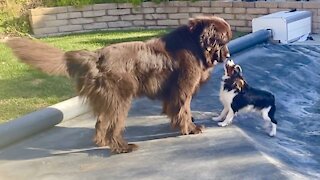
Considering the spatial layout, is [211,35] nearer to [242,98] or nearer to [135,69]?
[242,98]

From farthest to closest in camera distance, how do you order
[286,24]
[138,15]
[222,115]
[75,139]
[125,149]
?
[138,15] → [286,24] → [222,115] → [75,139] → [125,149]

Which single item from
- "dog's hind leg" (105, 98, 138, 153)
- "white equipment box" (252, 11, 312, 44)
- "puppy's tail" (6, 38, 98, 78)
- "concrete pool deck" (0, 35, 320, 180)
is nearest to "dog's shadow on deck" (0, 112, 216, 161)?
"concrete pool deck" (0, 35, 320, 180)

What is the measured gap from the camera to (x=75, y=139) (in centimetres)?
497

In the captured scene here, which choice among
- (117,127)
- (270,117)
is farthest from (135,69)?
(270,117)

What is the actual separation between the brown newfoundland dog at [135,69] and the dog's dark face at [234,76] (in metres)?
0.12

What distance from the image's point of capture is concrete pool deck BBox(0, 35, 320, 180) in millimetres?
3943

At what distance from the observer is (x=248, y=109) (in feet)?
15.9

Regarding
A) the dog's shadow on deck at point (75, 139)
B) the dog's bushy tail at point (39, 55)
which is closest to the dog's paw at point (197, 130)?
the dog's shadow on deck at point (75, 139)

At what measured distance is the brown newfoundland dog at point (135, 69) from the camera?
431cm

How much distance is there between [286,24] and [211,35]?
4644 mm

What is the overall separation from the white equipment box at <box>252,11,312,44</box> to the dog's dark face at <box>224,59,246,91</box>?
4.38 metres

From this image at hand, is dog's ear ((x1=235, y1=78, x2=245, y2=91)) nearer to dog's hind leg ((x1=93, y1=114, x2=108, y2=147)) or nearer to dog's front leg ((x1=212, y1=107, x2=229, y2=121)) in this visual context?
dog's front leg ((x1=212, y1=107, x2=229, y2=121))

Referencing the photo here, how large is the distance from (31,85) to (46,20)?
440 cm

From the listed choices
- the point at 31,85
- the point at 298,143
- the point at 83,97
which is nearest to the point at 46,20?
the point at 31,85
